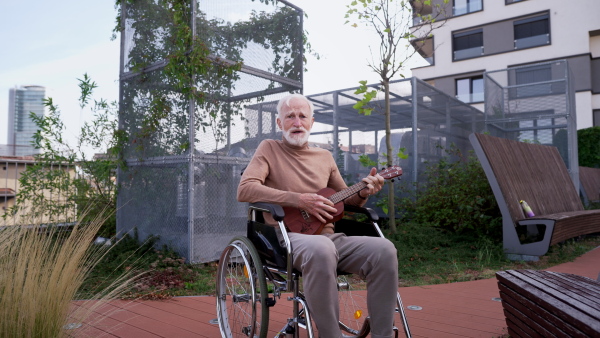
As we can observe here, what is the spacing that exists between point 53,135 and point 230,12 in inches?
104

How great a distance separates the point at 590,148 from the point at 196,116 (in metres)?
14.6

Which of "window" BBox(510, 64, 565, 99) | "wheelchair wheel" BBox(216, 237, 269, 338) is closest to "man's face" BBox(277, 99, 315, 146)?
"wheelchair wheel" BBox(216, 237, 269, 338)

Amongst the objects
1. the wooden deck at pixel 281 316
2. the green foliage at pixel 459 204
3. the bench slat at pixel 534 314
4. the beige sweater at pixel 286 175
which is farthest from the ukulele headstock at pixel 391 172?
the green foliage at pixel 459 204

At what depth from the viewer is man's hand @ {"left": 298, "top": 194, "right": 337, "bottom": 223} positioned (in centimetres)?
224

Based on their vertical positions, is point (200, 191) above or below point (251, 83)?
below

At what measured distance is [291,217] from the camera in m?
2.36

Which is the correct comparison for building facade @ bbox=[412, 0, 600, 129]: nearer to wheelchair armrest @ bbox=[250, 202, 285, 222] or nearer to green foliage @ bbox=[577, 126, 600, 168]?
green foliage @ bbox=[577, 126, 600, 168]

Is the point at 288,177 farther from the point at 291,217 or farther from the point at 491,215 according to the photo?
the point at 491,215

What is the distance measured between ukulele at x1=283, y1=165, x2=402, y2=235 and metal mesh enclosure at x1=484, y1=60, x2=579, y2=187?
6790 mm

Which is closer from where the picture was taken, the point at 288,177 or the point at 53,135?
the point at 288,177

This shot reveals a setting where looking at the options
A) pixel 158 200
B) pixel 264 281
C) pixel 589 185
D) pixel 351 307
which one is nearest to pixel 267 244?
pixel 264 281

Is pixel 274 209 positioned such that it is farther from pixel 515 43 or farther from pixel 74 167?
pixel 515 43

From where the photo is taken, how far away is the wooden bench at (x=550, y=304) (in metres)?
1.33

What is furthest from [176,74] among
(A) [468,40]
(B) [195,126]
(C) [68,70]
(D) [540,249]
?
(A) [468,40]
